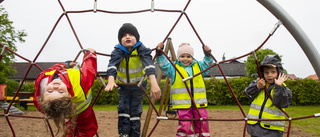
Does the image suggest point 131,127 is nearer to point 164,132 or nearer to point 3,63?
point 164,132

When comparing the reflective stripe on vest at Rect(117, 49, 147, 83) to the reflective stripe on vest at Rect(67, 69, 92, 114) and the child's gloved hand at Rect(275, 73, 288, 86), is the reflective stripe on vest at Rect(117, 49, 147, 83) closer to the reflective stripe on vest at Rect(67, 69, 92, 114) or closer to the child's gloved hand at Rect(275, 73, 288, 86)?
the reflective stripe on vest at Rect(67, 69, 92, 114)

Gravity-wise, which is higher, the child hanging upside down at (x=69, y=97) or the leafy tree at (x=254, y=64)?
the leafy tree at (x=254, y=64)

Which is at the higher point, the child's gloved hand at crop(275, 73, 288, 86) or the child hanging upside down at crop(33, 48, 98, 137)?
the child's gloved hand at crop(275, 73, 288, 86)

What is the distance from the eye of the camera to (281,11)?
6.57ft

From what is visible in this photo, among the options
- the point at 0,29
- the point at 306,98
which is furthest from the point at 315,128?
the point at 0,29

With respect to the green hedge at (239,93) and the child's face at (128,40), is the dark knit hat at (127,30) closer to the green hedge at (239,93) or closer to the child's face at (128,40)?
the child's face at (128,40)

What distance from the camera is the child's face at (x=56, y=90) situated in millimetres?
1682

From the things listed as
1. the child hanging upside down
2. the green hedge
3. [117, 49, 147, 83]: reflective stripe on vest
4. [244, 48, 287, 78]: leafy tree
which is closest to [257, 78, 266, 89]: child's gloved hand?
[117, 49, 147, 83]: reflective stripe on vest

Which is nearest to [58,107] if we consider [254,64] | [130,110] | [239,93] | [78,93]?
[78,93]

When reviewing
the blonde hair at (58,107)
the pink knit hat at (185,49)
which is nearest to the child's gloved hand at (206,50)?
the pink knit hat at (185,49)

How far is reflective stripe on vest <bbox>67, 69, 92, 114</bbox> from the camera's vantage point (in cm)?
182

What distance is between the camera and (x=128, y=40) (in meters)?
2.15

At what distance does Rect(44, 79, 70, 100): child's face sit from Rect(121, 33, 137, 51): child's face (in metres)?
0.65

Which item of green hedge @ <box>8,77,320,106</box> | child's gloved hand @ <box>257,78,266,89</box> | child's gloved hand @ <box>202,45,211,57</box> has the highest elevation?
child's gloved hand @ <box>202,45,211,57</box>
